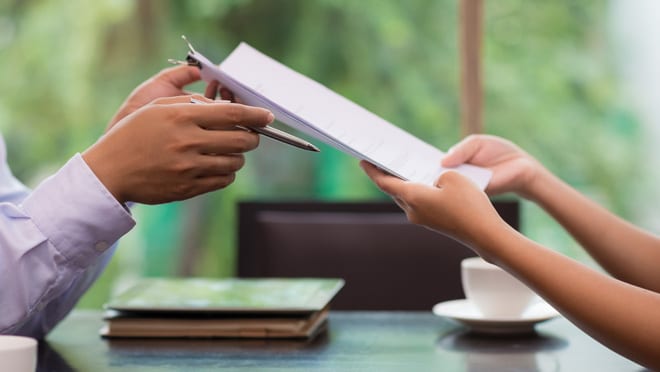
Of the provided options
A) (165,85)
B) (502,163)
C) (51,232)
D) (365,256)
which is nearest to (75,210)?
(51,232)

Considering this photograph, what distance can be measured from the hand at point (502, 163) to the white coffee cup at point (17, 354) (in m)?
0.70

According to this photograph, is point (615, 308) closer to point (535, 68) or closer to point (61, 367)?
point (61, 367)

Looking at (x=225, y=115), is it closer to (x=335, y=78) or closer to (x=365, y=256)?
(x=365, y=256)

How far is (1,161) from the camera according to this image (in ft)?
4.48

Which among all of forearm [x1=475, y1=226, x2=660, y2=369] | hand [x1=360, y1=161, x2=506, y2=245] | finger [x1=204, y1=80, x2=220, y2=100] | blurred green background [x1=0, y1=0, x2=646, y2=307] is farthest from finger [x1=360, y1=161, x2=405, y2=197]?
blurred green background [x1=0, y1=0, x2=646, y2=307]

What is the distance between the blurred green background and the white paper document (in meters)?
2.12

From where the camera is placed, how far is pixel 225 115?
3.34ft

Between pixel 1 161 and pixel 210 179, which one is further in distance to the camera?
pixel 1 161

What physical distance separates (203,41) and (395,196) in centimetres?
248

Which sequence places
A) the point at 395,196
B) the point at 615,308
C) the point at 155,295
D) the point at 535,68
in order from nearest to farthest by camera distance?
the point at 615,308 → the point at 395,196 → the point at 155,295 → the point at 535,68

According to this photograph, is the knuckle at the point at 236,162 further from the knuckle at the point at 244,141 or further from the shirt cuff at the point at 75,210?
the shirt cuff at the point at 75,210

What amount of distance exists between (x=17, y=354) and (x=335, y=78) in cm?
265

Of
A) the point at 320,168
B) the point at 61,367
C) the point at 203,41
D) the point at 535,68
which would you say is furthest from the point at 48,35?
the point at 61,367

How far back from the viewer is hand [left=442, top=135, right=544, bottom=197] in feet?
4.63
